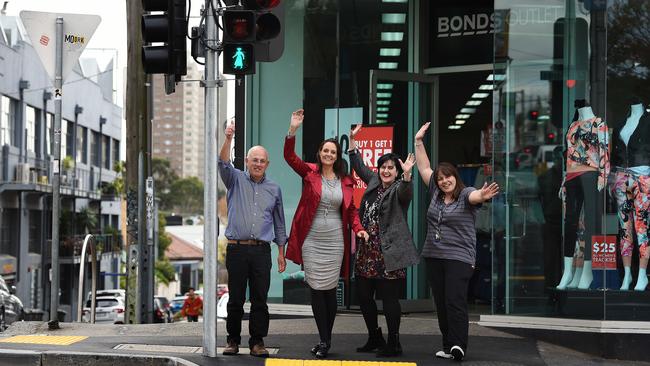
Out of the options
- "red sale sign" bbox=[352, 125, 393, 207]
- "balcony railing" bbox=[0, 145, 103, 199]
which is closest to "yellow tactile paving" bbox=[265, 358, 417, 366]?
"red sale sign" bbox=[352, 125, 393, 207]

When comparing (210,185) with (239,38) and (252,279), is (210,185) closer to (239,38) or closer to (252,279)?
(252,279)

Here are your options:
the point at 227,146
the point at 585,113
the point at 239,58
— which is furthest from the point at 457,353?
the point at 239,58

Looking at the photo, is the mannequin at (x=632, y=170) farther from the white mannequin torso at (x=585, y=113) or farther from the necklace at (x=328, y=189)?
the necklace at (x=328, y=189)

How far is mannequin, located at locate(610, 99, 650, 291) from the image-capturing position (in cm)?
916

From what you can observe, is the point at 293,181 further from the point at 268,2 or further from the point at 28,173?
the point at 28,173

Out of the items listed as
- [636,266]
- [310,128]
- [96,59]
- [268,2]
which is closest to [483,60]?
[310,128]

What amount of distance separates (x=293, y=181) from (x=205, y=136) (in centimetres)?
416

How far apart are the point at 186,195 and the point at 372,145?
506 feet

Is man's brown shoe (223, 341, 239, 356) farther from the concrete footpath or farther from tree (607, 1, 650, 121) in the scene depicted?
tree (607, 1, 650, 121)

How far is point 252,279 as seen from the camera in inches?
333

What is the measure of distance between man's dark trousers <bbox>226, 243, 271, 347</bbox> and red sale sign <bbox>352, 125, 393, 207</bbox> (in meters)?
3.44

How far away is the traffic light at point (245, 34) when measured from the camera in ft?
26.2

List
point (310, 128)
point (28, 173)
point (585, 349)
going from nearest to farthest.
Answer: point (585, 349), point (310, 128), point (28, 173)

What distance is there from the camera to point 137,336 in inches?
398
